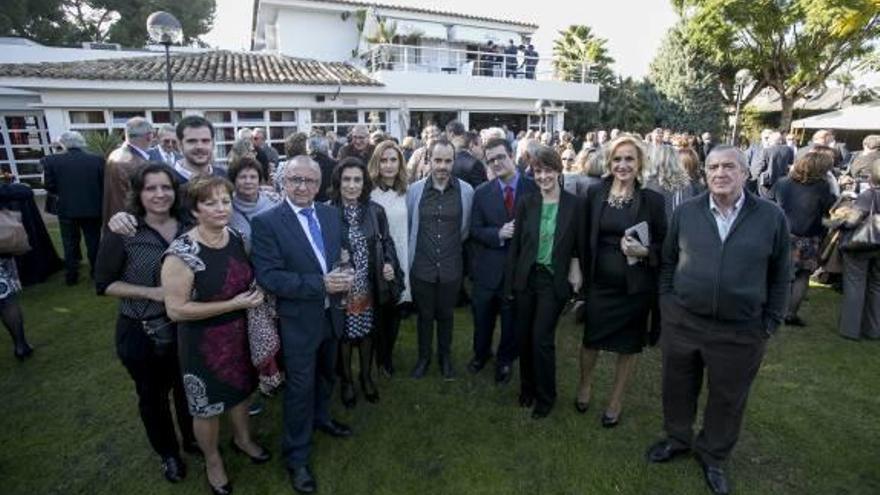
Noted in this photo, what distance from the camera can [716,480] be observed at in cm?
290

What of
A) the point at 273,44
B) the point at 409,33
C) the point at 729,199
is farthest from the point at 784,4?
the point at 729,199

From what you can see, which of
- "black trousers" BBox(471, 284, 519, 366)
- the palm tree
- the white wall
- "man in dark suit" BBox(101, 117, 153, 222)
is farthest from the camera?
the palm tree

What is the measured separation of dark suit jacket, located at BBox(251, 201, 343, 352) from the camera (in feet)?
8.83

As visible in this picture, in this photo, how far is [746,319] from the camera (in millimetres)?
2621

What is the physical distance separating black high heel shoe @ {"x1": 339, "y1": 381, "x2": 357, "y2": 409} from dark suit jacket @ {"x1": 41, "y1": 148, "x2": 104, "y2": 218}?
516 centimetres

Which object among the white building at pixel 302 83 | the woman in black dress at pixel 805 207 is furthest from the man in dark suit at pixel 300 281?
the white building at pixel 302 83

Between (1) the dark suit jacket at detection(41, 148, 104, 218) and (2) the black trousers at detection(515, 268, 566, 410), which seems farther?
(1) the dark suit jacket at detection(41, 148, 104, 218)

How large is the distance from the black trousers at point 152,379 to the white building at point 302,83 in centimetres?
1218

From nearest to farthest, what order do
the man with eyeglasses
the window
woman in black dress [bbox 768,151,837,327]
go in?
woman in black dress [bbox 768,151,837,327] < the man with eyeglasses < the window

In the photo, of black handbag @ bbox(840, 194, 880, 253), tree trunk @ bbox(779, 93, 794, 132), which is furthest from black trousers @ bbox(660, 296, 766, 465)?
tree trunk @ bbox(779, 93, 794, 132)

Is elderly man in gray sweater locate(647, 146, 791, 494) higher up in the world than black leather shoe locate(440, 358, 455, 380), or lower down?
A: higher up

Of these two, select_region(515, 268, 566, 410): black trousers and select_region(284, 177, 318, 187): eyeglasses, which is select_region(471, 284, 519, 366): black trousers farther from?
select_region(284, 177, 318, 187): eyeglasses

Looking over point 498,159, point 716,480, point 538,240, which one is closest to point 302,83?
point 498,159

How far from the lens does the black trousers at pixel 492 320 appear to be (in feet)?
13.7
